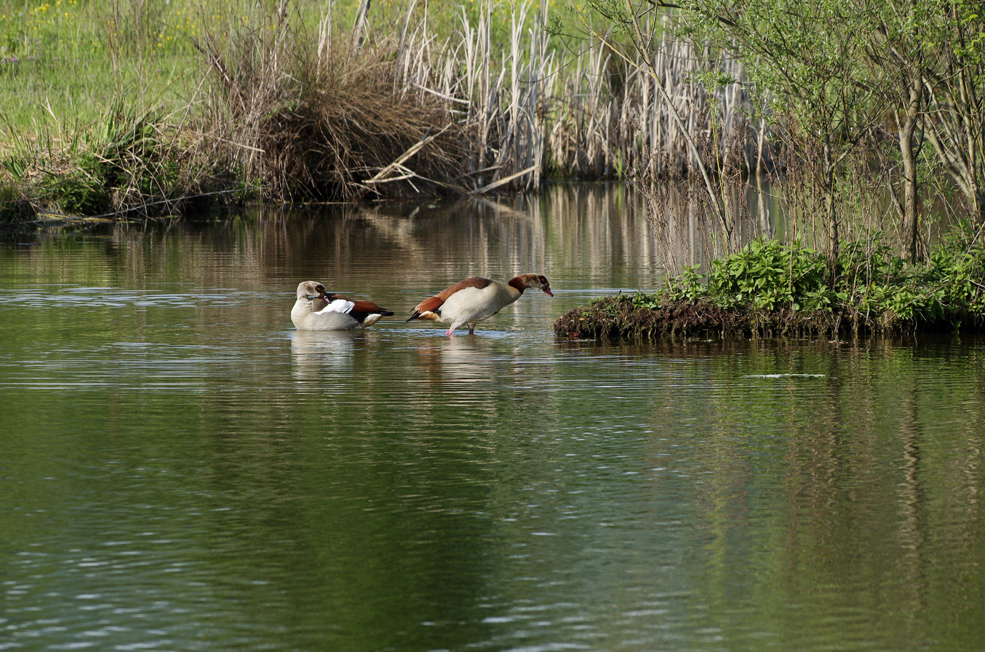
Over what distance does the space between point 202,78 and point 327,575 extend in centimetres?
2527

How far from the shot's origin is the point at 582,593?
5746 millimetres

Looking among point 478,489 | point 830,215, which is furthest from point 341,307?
point 478,489

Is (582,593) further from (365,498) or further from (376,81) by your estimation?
(376,81)

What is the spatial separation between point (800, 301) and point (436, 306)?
310 centimetres

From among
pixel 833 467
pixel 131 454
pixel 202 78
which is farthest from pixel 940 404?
pixel 202 78

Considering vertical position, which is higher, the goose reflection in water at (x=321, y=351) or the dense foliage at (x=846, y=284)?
the dense foliage at (x=846, y=284)

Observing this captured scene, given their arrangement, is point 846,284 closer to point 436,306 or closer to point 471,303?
point 471,303

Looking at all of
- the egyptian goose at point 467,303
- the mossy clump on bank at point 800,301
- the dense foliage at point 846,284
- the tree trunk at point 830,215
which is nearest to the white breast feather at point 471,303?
the egyptian goose at point 467,303

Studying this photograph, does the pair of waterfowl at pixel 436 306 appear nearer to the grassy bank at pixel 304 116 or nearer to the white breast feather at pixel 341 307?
the white breast feather at pixel 341 307

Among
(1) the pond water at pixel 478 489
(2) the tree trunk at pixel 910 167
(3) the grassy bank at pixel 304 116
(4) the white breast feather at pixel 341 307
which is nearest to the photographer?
(1) the pond water at pixel 478 489

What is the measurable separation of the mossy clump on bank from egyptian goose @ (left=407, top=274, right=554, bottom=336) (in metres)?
0.59

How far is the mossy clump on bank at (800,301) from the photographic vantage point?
12.7m

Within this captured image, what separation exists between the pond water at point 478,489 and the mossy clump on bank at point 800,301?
0.41 m

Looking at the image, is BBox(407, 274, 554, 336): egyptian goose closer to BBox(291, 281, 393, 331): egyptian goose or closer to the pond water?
the pond water
